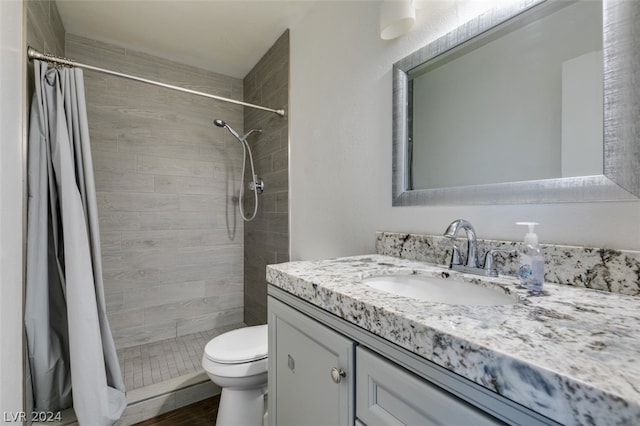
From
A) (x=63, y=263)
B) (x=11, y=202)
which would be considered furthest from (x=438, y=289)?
(x=63, y=263)

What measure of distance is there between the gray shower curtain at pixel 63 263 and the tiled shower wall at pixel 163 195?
0.75 metres

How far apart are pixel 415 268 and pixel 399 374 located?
450 millimetres

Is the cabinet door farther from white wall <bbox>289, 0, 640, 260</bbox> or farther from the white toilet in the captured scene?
white wall <bbox>289, 0, 640, 260</bbox>

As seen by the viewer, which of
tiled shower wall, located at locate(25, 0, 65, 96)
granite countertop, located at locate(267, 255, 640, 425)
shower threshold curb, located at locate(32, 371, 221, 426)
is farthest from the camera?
shower threshold curb, located at locate(32, 371, 221, 426)

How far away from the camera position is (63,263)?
54.7 inches

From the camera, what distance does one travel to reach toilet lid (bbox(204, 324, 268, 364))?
130 centimetres

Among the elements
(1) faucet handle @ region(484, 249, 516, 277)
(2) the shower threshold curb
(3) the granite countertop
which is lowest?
(2) the shower threshold curb

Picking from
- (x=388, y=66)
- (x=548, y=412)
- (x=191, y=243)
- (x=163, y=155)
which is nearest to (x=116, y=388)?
(x=191, y=243)

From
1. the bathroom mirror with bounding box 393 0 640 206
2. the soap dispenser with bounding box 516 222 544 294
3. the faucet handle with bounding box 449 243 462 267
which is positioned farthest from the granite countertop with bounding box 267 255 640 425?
the bathroom mirror with bounding box 393 0 640 206

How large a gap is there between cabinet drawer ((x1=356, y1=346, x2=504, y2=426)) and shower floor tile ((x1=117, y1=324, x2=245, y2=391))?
1.65 m

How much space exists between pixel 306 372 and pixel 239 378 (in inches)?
27.9

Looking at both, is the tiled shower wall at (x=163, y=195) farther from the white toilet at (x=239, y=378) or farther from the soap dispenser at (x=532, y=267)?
the soap dispenser at (x=532, y=267)

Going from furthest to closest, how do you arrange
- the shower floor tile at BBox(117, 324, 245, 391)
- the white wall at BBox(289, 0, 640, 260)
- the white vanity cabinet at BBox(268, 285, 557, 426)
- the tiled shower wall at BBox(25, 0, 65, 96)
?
the shower floor tile at BBox(117, 324, 245, 391), the tiled shower wall at BBox(25, 0, 65, 96), the white wall at BBox(289, 0, 640, 260), the white vanity cabinet at BBox(268, 285, 557, 426)

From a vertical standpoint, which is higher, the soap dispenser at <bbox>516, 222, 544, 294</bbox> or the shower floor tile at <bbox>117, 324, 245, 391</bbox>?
the soap dispenser at <bbox>516, 222, 544, 294</bbox>
